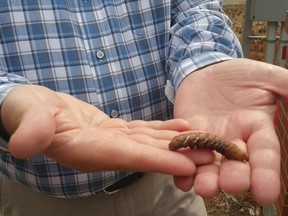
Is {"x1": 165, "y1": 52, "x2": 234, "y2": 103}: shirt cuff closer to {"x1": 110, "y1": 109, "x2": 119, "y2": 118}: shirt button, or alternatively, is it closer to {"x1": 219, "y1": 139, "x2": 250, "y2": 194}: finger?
{"x1": 110, "y1": 109, "x2": 119, "y2": 118}: shirt button

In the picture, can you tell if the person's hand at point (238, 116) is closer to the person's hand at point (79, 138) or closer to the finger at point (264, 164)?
the finger at point (264, 164)

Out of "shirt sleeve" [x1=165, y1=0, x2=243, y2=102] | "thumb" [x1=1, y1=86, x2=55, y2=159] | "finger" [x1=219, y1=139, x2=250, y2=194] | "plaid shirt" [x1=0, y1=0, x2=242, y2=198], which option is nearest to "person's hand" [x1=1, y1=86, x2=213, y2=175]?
"thumb" [x1=1, y1=86, x2=55, y2=159]

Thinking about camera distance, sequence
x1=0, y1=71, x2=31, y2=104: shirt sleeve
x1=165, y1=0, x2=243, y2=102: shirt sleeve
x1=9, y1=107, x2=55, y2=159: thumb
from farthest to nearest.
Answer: x1=165, y1=0, x2=243, y2=102: shirt sleeve
x1=0, y1=71, x2=31, y2=104: shirt sleeve
x1=9, y1=107, x2=55, y2=159: thumb

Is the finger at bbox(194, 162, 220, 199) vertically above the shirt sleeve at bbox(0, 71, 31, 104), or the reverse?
the shirt sleeve at bbox(0, 71, 31, 104)

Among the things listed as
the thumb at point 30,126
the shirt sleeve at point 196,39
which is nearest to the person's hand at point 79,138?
the thumb at point 30,126

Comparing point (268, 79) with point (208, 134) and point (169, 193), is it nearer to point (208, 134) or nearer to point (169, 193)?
point (208, 134)

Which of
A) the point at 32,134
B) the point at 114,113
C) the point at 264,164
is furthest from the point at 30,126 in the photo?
the point at 264,164
